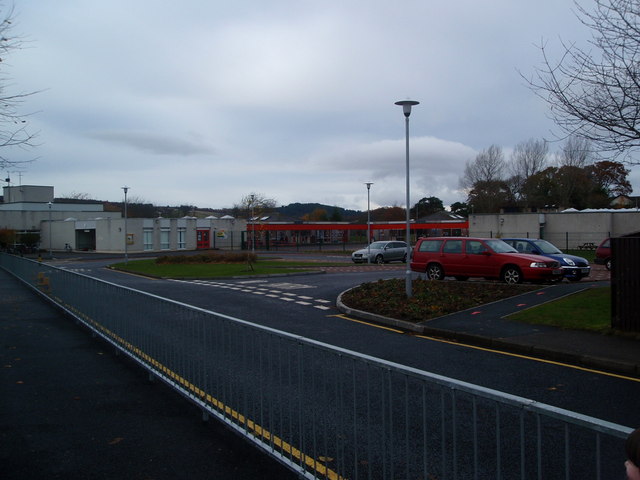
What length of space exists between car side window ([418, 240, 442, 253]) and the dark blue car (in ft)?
14.4

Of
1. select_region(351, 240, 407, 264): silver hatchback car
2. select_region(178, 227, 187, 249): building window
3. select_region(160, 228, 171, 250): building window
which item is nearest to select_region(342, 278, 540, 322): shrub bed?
select_region(351, 240, 407, 264): silver hatchback car

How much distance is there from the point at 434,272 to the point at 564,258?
5.24 metres

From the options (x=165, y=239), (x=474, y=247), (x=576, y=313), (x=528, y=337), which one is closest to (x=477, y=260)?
(x=474, y=247)

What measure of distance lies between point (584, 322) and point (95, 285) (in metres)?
9.84

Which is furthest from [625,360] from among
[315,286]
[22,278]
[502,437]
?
[22,278]

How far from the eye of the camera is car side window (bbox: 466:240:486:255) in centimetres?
1825

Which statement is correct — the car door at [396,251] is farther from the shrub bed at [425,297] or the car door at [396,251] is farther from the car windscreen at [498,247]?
the shrub bed at [425,297]

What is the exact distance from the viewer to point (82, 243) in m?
65.3

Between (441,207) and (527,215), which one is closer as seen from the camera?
(527,215)

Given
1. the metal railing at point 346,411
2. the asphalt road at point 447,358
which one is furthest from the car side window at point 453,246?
the metal railing at point 346,411

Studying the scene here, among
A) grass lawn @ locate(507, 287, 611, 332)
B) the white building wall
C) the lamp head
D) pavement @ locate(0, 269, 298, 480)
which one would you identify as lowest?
pavement @ locate(0, 269, 298, 480)

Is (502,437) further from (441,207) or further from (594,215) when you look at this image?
(441,207)

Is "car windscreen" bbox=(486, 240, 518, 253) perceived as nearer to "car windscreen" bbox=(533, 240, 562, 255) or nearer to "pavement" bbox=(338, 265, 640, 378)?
"pavement" bbox=(338, 265, 640, 378)

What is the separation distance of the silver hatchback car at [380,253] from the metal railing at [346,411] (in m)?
30.9
